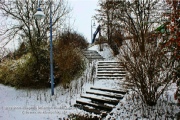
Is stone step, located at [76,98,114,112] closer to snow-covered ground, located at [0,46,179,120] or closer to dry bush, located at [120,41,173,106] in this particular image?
snow-covered ground, located at [0,46,179,120]

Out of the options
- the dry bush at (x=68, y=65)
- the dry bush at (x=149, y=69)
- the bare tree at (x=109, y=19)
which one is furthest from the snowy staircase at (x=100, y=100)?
the bare tree at (x=109, y=19)

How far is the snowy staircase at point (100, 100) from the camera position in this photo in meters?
7.63

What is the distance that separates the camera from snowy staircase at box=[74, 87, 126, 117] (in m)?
7.63

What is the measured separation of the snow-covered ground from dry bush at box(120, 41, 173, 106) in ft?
1.57

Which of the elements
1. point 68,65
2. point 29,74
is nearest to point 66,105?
point 68,65

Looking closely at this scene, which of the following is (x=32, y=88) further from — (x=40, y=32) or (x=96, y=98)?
(x=96, y=98)

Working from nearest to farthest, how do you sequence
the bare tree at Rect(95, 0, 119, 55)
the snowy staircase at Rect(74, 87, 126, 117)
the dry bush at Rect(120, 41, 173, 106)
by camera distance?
the dry bush at Rect(120, 41, 173, 106)
the snowy staircase at Rect(74, 87, 126, 117)
the bare tree at Rect(95, 0, 119, 55)

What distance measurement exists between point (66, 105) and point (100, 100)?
1.88m

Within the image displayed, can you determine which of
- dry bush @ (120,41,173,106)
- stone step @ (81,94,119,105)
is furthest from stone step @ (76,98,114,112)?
dry bush @ (120,41,173,106)

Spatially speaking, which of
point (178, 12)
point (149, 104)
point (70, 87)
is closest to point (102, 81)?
point (70, 87)

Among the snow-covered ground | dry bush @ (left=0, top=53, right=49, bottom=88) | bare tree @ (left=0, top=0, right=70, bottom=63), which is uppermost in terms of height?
bare tree @ (left=0, top=0, right=70, bottom=63)

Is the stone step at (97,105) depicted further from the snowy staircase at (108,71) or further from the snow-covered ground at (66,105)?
the snowy staircase at (108,71)

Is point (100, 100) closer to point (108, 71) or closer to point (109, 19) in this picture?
point (108, 71)

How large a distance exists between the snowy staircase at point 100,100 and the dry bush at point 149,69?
6.05ft
